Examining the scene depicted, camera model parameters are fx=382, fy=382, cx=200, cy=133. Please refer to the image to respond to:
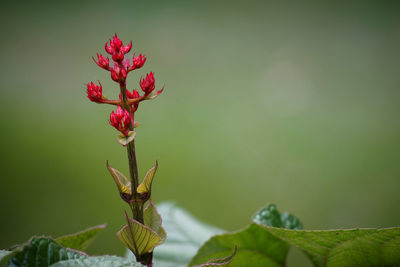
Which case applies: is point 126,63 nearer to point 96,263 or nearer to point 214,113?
point 96,263

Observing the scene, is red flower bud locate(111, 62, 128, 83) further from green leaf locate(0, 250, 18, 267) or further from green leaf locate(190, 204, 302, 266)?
green leaf locate(190, 204, 302, 266)

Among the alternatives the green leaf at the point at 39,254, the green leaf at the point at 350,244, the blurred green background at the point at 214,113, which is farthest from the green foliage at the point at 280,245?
the blurred green background at the point at 214,113

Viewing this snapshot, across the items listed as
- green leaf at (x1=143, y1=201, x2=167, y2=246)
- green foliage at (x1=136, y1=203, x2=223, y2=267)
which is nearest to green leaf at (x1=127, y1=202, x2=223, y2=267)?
green foliage at (x1=136, y1=203, x2=223, y2=267)

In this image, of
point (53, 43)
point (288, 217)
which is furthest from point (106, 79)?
point (288, 217)

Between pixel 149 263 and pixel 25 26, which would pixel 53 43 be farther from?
pixel 149 263

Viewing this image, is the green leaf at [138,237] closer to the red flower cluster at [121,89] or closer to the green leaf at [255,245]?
the red flower cluster at [121,89]

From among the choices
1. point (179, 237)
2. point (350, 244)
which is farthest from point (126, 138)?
point (179, 237)
